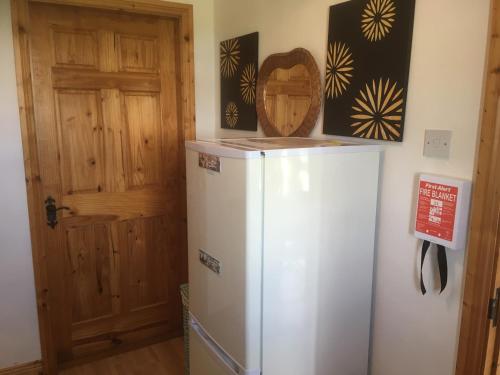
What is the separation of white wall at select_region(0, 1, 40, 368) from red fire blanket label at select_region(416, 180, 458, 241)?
193 centimetres

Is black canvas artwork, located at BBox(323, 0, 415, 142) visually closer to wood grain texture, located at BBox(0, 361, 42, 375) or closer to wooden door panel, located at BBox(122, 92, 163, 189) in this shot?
wooden door panel, located at BBox(122, 92, 163, 189)

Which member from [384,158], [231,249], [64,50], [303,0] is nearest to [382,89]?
[384,158]

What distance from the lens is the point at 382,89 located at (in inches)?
59.4

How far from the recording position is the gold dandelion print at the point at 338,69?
1.65 metres

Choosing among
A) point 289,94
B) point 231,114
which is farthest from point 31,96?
point 289,94

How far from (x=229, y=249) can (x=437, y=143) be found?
791mm

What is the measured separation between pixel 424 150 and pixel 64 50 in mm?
1919

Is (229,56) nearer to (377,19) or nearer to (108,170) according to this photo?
(108,170)

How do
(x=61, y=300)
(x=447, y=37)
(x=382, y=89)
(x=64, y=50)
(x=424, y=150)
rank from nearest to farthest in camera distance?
(x=447, y=37)
(x=424, y=150)
(x=382, y=89)
(x=64, y=50)
(x=61, y=300)

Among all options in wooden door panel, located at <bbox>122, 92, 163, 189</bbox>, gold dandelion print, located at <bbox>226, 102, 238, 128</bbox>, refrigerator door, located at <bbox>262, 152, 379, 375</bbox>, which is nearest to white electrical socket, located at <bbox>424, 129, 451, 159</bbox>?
refrigerator door, located at <bbox>262, 152, 379, 375</bbox>

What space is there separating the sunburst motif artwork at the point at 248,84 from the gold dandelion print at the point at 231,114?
12cm

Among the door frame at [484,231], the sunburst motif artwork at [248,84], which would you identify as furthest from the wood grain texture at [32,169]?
the door frame at [484,231]

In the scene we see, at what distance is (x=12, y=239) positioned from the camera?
2174 millimetres

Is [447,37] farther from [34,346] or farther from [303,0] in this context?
[34,346]
